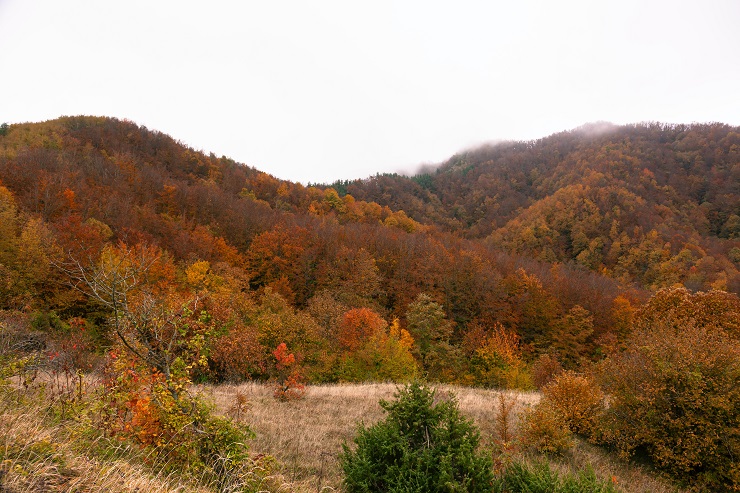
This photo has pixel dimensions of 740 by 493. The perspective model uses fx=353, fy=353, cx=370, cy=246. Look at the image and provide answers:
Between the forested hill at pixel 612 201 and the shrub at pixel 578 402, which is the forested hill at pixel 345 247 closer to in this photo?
the forested hill at pixel 612 201

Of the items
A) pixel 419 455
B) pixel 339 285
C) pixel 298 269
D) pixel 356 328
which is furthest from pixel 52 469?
pixel 298 269

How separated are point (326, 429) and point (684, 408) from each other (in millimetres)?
11526

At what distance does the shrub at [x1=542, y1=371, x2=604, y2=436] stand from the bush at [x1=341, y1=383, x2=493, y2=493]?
9.03 metres

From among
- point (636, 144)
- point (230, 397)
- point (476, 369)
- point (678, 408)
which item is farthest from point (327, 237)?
point (636, 144)

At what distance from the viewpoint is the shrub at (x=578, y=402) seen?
13633mm

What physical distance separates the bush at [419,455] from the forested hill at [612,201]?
270 feet

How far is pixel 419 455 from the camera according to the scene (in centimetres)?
637

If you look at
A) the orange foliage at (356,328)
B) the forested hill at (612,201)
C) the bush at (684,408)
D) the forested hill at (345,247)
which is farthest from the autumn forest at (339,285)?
the forested hill at (612,201)

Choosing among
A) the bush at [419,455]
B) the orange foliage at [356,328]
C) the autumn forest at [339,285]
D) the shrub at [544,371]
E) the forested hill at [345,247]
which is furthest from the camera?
the shrub at [544,371]

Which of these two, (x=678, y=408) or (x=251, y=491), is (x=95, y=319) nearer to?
(x=251, y=491)

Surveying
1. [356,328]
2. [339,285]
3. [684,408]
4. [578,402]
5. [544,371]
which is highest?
[684,408]

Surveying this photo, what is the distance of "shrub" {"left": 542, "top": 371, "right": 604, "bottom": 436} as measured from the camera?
1363cm

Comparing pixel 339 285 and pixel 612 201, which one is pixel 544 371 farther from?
pixel 612 201

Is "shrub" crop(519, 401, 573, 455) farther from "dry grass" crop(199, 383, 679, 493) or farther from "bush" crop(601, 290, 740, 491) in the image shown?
"bush" crop(601, 290, 740, 491)
